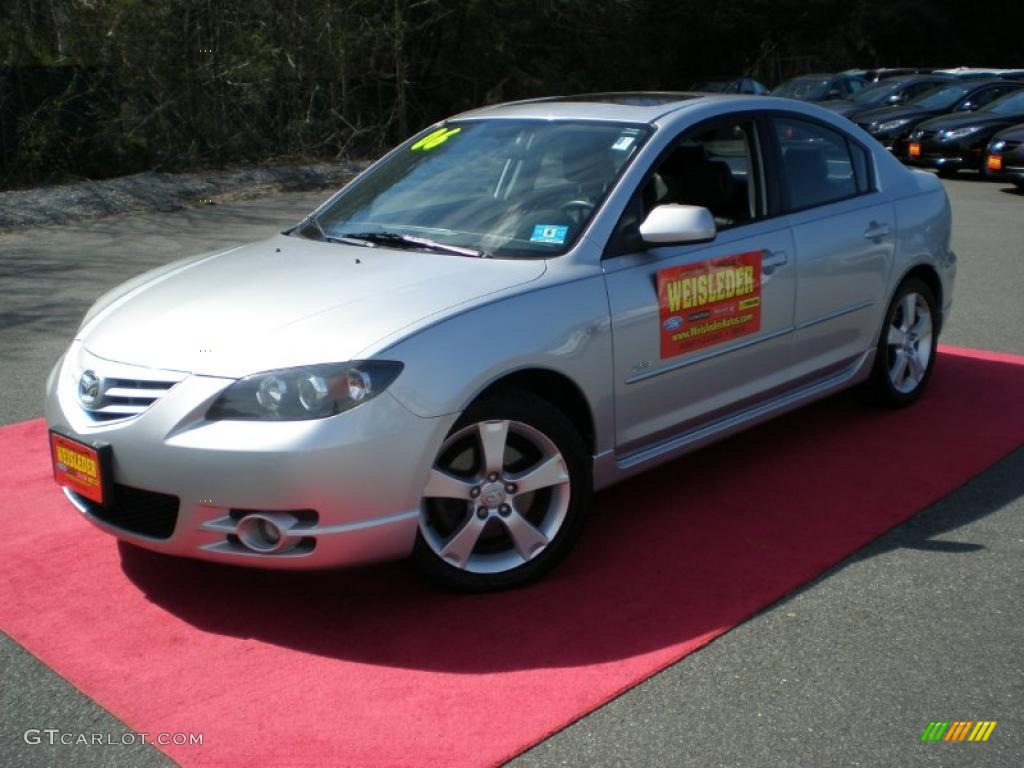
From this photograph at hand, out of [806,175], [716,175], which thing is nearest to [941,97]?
[806,175]

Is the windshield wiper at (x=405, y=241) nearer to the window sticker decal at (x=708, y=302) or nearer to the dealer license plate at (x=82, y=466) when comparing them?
the window sticker decal at (x=708, y=302)

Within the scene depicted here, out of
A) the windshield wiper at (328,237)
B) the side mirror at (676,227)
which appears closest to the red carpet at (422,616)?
the side mirror at (676,227)

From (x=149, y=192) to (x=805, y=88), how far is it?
1523 cm

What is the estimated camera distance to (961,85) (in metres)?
23.1

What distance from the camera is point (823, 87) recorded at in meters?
25.8

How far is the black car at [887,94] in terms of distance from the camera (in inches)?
932

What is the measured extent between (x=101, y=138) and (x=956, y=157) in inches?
515

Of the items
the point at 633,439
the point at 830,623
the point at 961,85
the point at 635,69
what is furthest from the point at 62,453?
the point at 635,69

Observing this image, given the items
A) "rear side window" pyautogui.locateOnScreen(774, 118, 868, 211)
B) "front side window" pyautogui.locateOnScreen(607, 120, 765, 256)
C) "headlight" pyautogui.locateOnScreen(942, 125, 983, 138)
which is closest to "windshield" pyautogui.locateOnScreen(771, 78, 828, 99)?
"headlight" pyautogui.locateOnScreen(942, 125, 983, 138)

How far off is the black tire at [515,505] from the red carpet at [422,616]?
0.09 metres

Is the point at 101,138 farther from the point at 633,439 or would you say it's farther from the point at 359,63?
the point at 633,439

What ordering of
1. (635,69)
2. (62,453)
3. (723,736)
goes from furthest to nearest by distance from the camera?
(635,69) < (62,453) < (723,736)

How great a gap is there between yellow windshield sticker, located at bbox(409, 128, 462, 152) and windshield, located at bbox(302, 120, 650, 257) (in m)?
0.01

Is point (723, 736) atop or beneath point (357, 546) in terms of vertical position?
beneath
